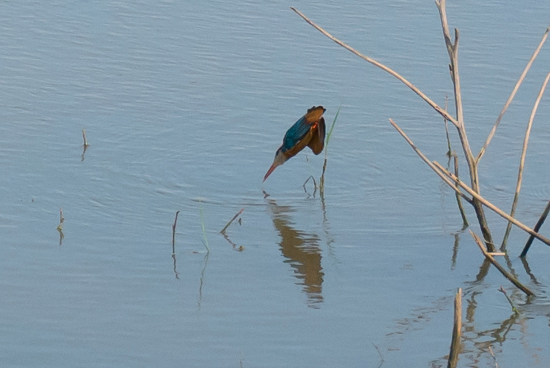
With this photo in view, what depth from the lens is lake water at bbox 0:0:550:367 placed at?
12.3ft

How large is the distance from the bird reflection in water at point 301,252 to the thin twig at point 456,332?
0.85 meters

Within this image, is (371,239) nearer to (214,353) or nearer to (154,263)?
(154,263)

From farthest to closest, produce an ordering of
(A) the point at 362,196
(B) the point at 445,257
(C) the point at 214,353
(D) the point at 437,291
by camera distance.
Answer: (A) the point at 362,196 < (B) the point at 445,257 < (D) the point at 437,291 < (C) the point at 214,353

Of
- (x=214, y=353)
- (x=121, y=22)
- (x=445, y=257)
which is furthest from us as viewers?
(x=121, y=22)

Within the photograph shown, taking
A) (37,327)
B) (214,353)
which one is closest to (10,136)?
(37,327)

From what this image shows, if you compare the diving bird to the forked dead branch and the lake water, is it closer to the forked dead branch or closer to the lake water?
the lake water

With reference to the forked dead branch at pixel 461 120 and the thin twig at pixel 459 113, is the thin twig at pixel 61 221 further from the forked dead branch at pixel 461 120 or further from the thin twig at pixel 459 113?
the thin twig at pixel 459 113

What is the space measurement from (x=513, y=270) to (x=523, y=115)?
8.57 ft

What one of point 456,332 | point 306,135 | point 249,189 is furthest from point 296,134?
point 456,332

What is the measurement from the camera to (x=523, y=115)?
6.77 m

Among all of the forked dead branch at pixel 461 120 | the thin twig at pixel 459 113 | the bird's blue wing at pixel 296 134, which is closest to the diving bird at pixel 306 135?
the bird's blue wing at pixel 296 134

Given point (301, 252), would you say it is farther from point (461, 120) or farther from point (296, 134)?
point (461, 120)

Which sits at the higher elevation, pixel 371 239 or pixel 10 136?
pixel 10 136

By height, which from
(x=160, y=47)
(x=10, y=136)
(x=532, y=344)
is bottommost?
(x=532, y=344)
